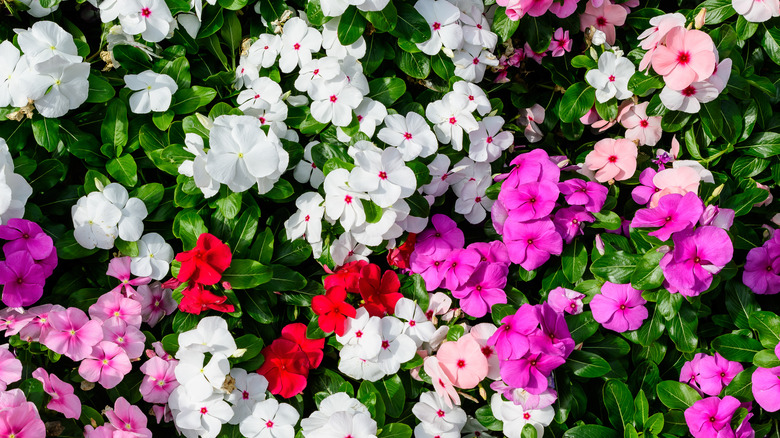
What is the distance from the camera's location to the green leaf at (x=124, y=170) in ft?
7.48

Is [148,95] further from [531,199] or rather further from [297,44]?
[531,199]

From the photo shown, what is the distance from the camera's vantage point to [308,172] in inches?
92.8

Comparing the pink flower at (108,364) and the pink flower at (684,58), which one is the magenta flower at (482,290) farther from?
the pink flower at (108,364)

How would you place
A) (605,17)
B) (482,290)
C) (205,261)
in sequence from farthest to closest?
1. (605,17)
2. (482,290)
3. (205,261)

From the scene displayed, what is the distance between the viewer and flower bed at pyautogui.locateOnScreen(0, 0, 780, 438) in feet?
7.04

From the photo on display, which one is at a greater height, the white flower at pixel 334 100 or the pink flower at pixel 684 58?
the pink flower at pixel 684 58

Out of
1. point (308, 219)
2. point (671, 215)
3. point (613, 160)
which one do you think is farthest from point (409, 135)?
point (671, 215)

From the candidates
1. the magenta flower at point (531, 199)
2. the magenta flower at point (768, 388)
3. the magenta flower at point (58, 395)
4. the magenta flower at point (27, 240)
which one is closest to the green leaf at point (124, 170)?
the magenta flower at point (27, 240)

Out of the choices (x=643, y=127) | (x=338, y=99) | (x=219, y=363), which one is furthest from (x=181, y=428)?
(x=643, y=127)

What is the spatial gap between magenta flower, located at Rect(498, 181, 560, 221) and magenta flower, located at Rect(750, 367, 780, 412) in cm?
84

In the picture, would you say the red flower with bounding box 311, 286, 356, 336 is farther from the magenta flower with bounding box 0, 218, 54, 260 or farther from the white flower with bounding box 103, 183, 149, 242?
the magenta flower with bounding box 0, 218, 54, 260

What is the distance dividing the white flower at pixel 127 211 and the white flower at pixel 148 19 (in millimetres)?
537

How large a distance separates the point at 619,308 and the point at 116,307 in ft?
5.33

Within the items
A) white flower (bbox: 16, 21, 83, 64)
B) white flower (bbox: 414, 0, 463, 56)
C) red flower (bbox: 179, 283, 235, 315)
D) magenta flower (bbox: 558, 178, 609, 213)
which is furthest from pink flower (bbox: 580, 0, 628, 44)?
white flower (bbox: 16, 21, 83, 64)
